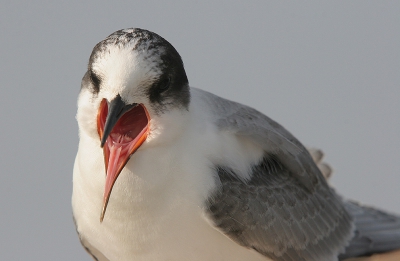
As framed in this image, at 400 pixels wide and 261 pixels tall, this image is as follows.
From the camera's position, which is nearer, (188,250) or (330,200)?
(188,250)

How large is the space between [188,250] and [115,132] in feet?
2.87

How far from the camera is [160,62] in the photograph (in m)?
3.30

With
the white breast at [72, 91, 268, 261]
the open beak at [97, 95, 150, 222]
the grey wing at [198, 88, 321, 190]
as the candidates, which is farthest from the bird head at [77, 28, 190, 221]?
the grey wing at [198, 88, 321, 190]

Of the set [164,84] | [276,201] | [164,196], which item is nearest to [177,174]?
[164,196]

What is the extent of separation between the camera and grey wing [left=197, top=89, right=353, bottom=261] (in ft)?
12.4

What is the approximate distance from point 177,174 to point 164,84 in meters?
0.55

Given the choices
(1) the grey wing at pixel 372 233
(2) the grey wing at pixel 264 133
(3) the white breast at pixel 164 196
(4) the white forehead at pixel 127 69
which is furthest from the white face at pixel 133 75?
(1) the grey wing at pixel 372 233

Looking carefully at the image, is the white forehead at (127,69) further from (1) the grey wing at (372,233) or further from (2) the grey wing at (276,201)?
(1) the grey wing at (372,233)

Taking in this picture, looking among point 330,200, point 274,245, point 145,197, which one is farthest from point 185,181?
point 330,200

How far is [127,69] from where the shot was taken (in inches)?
125

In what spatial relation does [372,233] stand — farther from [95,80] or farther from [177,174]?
[95,80]

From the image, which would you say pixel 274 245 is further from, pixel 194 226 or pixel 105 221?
pixel 105 221

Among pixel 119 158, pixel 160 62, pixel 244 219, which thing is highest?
pixel 160 62

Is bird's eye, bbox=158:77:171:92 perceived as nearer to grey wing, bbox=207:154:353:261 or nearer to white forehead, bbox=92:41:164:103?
white forehead, bbox=92:41:164:103
